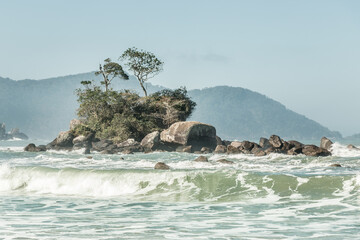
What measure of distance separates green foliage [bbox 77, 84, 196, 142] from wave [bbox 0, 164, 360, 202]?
31300 mm

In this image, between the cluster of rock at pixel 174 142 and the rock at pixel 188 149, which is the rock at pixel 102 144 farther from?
the rock at pixel 188 149

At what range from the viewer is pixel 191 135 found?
53.2 m

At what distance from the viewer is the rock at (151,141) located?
175 feet

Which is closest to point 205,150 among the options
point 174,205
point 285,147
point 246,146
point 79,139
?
point 246,146

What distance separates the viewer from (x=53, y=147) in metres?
59.4

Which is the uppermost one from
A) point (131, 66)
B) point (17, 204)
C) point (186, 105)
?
point (131, 66)

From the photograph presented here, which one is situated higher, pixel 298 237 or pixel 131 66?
pixel 131 66

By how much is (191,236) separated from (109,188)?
1068cm

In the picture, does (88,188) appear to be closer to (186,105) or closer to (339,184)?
(339,184)

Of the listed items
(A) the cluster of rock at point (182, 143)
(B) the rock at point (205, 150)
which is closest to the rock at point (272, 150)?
(A) the cluster of rock at point (182, 143)

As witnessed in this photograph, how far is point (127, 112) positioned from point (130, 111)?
1.36 ft

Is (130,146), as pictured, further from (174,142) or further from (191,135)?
(191,135)

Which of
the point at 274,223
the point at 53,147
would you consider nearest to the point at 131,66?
the point at 53,147

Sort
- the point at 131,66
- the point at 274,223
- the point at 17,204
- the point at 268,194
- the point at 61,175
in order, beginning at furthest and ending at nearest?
the point at 131,66
the point at 61,175
the point at 268,194
the point at 17,204
the point at 274,223
